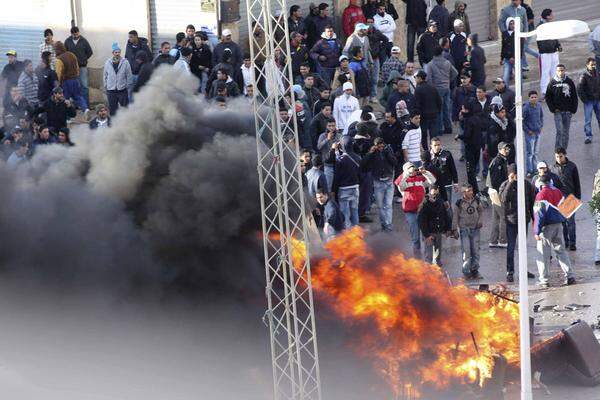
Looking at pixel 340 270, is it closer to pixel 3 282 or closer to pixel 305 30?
pixel 3 282

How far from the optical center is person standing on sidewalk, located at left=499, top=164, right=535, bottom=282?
21891mm

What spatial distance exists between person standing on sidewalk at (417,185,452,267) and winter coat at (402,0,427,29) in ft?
27.8

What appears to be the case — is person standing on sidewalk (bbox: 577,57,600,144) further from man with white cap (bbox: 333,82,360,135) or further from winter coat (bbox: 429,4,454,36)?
man with white cap (bbox: 333,82,360,135)

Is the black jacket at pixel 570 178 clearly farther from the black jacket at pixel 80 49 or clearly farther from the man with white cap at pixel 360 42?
the black jacket at pixel 80 49

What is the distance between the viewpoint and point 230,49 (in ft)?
86.4

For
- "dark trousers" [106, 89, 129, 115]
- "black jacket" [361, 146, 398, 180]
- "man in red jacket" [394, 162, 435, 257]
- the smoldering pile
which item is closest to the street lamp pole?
the smoldering pile

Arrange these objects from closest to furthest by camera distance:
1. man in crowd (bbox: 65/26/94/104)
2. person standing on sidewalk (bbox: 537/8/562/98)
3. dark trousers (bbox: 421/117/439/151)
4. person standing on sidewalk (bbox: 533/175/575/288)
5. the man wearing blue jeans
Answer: person standing on sidewalk (bbox: 533/175/575/288) → the man wearing blue jeans → dark trousers (bbox: 421/117/439/151) → man in crowd (bbox: 65/26/94/104) → person standing on sidewalk (bbox: 537/8/562/98)

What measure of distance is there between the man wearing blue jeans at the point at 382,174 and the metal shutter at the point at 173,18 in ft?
19.5

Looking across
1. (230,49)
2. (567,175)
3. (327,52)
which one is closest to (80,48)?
(230,49)

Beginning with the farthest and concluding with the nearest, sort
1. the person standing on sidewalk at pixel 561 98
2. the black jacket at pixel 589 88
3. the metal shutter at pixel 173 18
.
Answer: the metal shutter at pixel 173 18
the black jacket at pixel 589 88
the person standing on sidewalk at pixel 561 98

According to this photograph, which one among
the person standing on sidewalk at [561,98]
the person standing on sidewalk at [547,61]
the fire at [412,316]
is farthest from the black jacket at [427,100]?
the fire at [412,316]

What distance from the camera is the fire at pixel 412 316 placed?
18922 mm

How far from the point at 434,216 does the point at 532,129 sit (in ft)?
14.0

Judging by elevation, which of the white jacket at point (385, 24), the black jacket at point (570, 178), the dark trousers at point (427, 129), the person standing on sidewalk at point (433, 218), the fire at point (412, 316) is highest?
the white jacket at point (385, 24)
